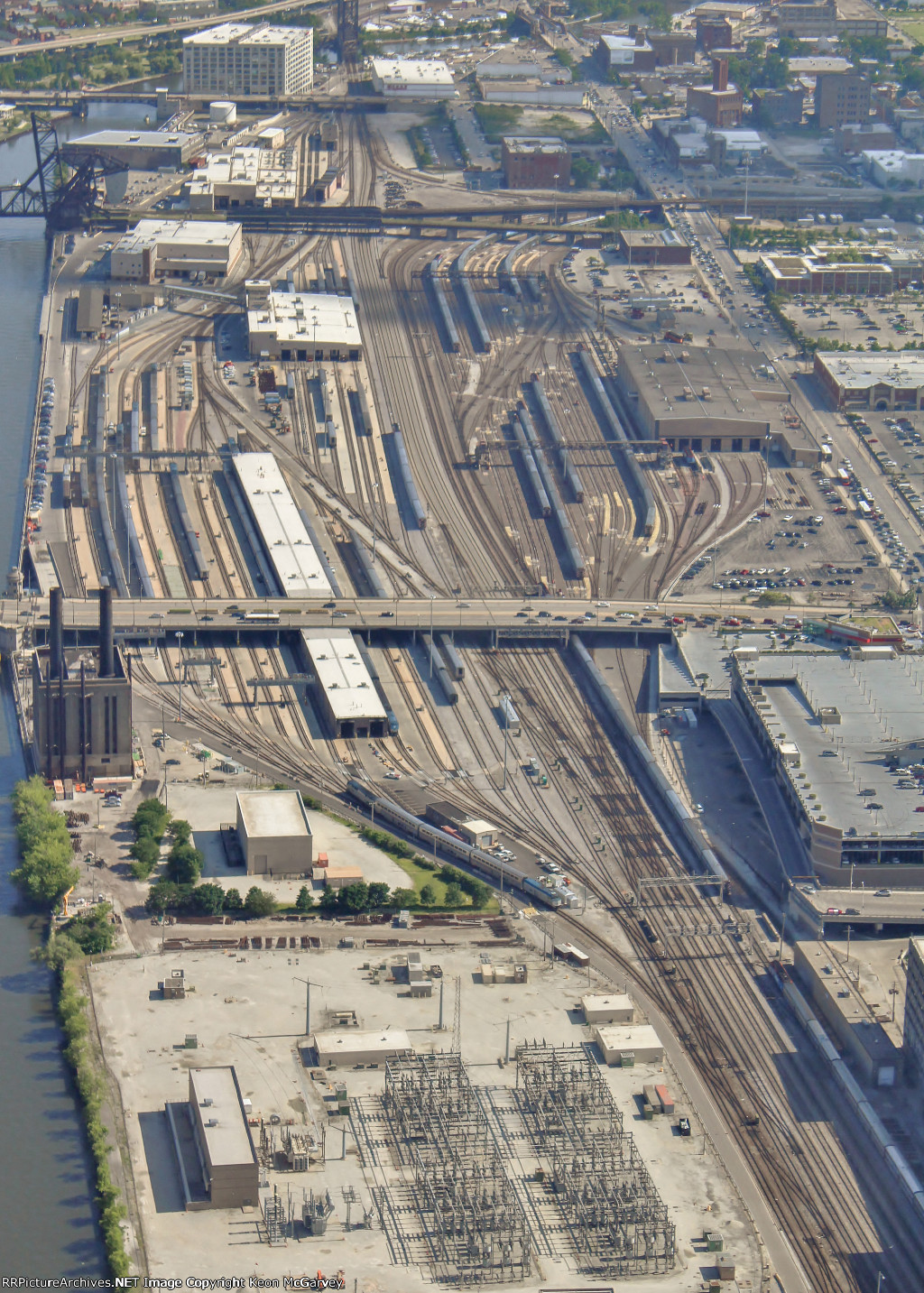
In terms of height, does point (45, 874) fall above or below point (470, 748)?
above

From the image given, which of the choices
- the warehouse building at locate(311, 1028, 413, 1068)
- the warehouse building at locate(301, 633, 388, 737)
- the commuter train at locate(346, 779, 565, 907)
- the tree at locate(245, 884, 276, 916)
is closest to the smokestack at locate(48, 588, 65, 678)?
the warehouse building at locate(301, 633, 388, 737)

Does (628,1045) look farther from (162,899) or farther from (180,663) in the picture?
(180,663)

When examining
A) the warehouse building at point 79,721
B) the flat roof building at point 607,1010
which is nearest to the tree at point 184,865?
the warehouse building at point 79,721

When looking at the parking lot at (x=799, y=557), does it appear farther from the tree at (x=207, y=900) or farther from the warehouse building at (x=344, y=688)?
the tree at (x=207, y=900)

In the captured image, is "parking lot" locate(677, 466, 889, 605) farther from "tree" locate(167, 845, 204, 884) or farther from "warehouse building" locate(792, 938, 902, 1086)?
"tree" locate(167, 845, 204, 884)

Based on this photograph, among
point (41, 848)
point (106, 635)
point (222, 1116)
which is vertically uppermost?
point (222, 1116)

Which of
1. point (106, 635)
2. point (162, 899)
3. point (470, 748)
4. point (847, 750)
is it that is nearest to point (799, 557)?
point (470, 748)
